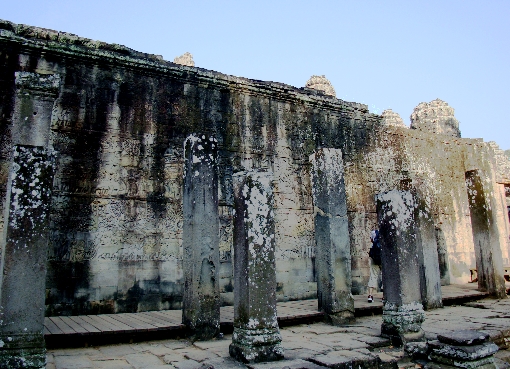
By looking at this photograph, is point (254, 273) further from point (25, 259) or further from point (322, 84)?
point (322, 84)

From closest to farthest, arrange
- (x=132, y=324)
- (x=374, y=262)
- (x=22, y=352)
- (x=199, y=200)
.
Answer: (x=22, y=352)
(x=132, y=324)
(x=199, y=200)
(x=374, y=262)

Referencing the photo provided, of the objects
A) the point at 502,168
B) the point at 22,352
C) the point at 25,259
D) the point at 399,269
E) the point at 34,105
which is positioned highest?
the point at 502,168

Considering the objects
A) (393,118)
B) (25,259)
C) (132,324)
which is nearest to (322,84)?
(393,118)

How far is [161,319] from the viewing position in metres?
6.35

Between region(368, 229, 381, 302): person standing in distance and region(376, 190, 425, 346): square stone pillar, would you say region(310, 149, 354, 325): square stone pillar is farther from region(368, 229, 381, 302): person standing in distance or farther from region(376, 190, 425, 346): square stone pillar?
region(368, 229, 381, 302): person standing in distance

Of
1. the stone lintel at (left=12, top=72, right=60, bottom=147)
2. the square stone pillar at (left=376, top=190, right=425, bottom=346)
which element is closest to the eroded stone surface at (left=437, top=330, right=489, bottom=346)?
the square stone pillar at (left=376, top=190, right=425, bottom=346)

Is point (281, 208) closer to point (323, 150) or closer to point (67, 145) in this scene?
point (323, 150)

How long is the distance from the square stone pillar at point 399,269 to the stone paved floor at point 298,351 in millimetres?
334

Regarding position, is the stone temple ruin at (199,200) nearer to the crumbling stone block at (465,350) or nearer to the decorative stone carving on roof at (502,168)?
the crumbling stone block at (465,350)

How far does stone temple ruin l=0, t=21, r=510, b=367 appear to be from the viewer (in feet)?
15.3

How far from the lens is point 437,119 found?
14.3 m

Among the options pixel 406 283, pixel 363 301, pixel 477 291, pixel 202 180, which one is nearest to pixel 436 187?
pixel 477 291

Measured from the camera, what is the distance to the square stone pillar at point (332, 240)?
661 centimetres

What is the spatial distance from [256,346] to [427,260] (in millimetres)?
5336
